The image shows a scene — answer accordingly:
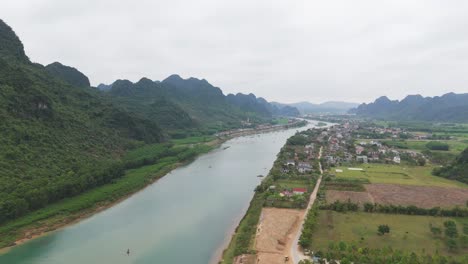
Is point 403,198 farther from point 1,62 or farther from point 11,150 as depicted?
point 1,62

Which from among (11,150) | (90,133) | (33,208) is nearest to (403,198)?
(33,208)

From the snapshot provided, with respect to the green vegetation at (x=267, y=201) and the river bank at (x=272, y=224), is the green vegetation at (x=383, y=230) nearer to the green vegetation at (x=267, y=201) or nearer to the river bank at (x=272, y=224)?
the green vegetation at (x=267, y=201)

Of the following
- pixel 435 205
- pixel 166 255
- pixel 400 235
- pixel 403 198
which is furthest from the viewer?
pixel 403 198

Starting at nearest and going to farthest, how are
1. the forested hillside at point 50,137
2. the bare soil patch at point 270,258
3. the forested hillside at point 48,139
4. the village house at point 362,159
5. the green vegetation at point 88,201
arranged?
the bare soil patch at point 270,258 → the green vegetation at point 88,201 → the forested hillside at point 48,139 → the forested hillside at point 50,137 → the village house at point 362,159

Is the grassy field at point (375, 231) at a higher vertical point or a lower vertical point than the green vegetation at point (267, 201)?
lower

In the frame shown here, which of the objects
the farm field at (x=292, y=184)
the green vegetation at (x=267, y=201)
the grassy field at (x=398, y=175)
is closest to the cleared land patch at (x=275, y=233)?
the green vegetation at (x=267, y=201)

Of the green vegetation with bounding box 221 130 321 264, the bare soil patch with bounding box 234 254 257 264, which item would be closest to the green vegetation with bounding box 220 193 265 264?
the green vegetation with bounding box 221 130 321 264
